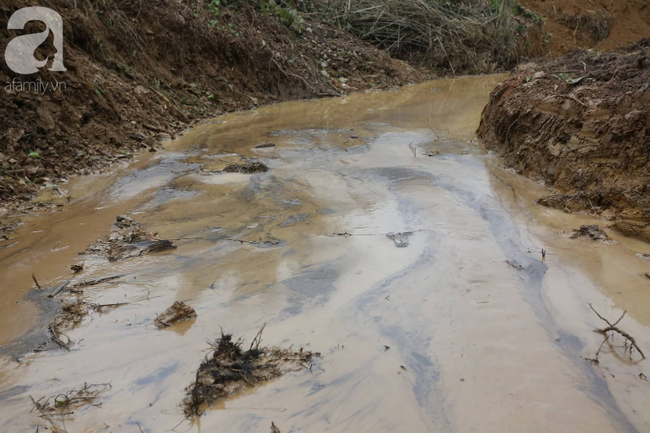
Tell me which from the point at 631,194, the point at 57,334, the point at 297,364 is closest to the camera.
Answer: the point at 297,364

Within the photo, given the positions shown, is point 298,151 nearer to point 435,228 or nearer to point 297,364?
point 435,228

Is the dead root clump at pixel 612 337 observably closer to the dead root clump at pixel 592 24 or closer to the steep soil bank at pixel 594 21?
the steep soil bank at pixel 594 21

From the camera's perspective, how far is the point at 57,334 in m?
2.41

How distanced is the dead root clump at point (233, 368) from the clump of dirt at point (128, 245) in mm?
1255

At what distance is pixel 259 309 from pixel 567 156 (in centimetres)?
362

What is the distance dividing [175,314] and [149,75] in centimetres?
658

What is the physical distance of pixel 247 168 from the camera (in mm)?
5148

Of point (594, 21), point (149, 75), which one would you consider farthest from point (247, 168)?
point (594, 21)

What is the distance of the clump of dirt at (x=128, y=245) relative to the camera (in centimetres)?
327

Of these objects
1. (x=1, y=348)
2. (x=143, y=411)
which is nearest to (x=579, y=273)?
(x=143, y=411)

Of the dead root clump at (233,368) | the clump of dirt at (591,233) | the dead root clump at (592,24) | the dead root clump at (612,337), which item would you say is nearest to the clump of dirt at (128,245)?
the dead root clump at (233,368)

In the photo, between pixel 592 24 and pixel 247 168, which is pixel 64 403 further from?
pixel 592 24

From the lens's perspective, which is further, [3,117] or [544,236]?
[3,117]

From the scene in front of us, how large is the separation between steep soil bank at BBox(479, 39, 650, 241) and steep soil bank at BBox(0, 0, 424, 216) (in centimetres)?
466
